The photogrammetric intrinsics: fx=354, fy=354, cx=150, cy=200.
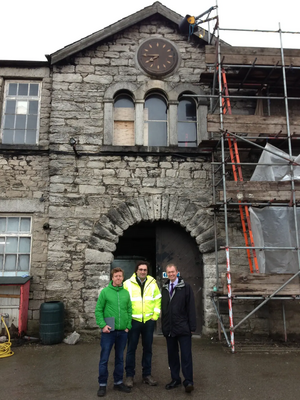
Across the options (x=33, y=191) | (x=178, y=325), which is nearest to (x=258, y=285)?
(x=178, y=325)

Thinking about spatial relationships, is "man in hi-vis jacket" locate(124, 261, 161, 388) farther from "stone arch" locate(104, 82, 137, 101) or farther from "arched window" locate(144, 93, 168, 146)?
"stone arch" locate(104, 82, 137, 101)

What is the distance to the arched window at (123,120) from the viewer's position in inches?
336

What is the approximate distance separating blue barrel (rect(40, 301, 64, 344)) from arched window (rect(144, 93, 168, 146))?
423 cm

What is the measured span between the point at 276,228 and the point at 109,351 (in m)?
4.43

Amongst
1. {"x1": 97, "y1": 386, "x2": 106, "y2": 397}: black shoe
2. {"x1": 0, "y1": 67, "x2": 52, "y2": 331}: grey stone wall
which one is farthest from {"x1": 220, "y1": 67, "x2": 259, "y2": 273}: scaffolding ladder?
{"x1": 0, "y1": 67, "x2": 52, "y2": 331}: grey stone wall

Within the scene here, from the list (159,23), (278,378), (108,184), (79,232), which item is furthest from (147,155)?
(278,378)

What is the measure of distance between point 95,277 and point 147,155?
301cm

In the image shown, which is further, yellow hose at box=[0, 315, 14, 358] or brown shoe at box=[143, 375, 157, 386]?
yellow hose at box=[0, 315, 14, 358]

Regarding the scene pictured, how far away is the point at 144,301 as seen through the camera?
496 cm

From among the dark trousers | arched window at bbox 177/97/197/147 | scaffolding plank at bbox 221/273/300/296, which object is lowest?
the dark trousers

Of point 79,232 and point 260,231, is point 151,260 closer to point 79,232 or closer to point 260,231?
point 79,232

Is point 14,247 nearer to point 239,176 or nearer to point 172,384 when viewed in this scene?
point 172,384

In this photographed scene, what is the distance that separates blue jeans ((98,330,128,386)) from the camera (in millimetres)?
4578

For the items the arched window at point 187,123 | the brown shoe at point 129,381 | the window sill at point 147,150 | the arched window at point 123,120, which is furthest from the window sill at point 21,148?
the brown shoe at point 129,381
